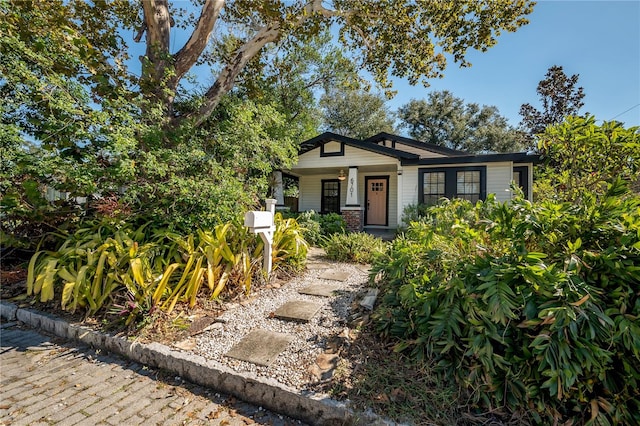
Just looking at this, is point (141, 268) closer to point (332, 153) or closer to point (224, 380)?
point (224, 380)

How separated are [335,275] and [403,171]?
256 inches

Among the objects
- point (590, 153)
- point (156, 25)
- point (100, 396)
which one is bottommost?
point (100, 396)

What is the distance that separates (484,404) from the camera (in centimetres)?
166

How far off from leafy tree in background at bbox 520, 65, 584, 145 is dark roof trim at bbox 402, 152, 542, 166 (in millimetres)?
6088

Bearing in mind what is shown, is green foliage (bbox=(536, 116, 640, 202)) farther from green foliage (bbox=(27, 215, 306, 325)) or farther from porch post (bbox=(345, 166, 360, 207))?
porch post (bbox=(345, 166, 360, 207))

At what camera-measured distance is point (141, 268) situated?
112 inches

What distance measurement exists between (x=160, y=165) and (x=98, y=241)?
1.17m

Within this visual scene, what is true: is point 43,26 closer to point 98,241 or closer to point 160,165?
point 160,165

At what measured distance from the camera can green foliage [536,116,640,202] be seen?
6.21 feet

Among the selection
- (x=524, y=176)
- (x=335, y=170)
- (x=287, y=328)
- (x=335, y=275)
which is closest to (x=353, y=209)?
(x=335, y=170)

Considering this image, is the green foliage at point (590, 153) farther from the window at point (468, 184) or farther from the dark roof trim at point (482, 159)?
the window at point (468, 184)

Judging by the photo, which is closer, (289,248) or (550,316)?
(550,316)

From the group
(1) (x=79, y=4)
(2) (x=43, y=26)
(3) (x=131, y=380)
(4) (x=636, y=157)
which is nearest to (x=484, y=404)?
(4) (x=636, y=157)

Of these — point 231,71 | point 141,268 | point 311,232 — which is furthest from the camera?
point 311,232
